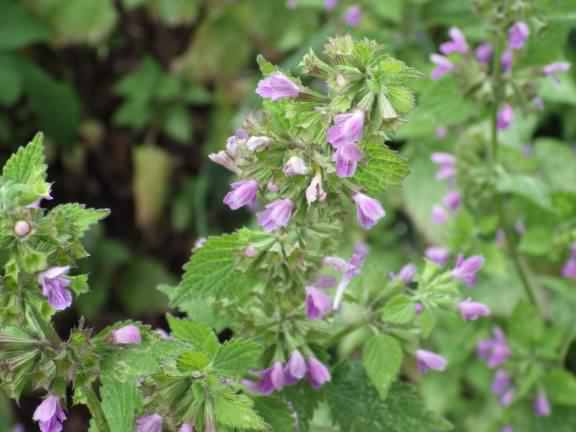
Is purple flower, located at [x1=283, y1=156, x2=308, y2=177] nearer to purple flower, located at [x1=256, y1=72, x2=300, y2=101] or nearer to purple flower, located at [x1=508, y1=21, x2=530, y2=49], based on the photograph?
purple flower, located at [x1=256, y1=72, x2=300, y2=101]

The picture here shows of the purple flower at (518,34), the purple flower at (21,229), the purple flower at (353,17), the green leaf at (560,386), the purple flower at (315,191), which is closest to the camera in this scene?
the purple flower at (21,229)

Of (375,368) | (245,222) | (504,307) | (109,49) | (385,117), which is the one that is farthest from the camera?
(109,49)

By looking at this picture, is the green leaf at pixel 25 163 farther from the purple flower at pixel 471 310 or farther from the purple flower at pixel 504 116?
the purple flower at pixel 504 116

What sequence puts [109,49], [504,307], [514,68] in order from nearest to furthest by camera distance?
1. [514,68]
2. [504,307]
3. [109,49]

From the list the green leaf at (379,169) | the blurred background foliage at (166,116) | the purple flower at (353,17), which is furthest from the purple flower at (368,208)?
the purple flower at (353,17)

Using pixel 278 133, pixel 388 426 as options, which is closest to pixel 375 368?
pixel 388 426

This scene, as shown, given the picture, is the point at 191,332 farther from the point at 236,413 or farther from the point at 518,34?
the point at 518,34

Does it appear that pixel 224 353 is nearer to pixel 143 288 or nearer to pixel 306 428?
pixel 306 428
